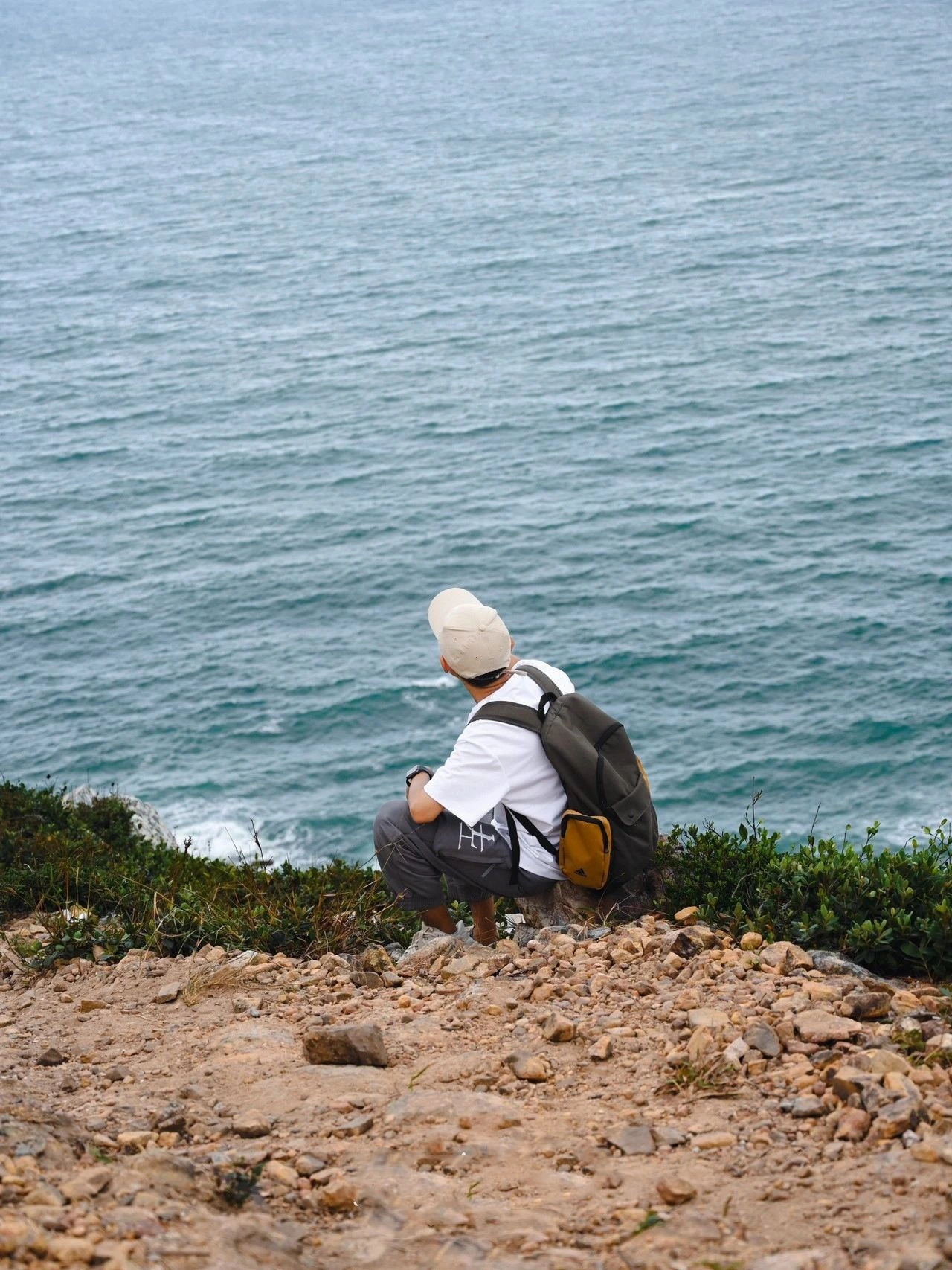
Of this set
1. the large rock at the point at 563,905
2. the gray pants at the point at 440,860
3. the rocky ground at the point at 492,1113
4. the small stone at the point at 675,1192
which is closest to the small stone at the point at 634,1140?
the rocky ground at the point at 492,1113

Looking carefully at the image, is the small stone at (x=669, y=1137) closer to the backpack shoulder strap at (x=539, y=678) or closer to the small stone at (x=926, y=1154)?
the small stone at (x=926, y=1154)

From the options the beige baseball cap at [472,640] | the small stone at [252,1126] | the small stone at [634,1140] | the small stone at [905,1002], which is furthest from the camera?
the beige baseball cap at [472,640]

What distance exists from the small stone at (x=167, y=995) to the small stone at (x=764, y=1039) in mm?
3026

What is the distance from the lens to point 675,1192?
402cm

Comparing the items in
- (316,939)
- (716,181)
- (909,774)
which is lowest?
(909,774)

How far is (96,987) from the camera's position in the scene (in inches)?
269

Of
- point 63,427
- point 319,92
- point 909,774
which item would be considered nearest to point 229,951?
point 909,774

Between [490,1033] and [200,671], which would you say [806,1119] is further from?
[200,671]

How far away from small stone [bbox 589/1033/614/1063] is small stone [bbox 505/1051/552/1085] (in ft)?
0.62

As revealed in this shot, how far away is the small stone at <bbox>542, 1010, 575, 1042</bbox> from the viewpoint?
17.7 ft

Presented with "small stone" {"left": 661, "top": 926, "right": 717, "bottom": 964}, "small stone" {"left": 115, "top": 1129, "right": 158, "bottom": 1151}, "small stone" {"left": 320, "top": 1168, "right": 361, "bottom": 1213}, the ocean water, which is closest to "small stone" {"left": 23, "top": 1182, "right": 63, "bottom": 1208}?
"small stone" {"left": 115, "top": 1129, "right": 158, "bottom": 1151}

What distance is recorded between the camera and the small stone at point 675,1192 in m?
4.03

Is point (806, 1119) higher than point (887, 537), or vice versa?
point (806, 1119)

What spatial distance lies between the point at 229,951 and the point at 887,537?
59015 millimetres
